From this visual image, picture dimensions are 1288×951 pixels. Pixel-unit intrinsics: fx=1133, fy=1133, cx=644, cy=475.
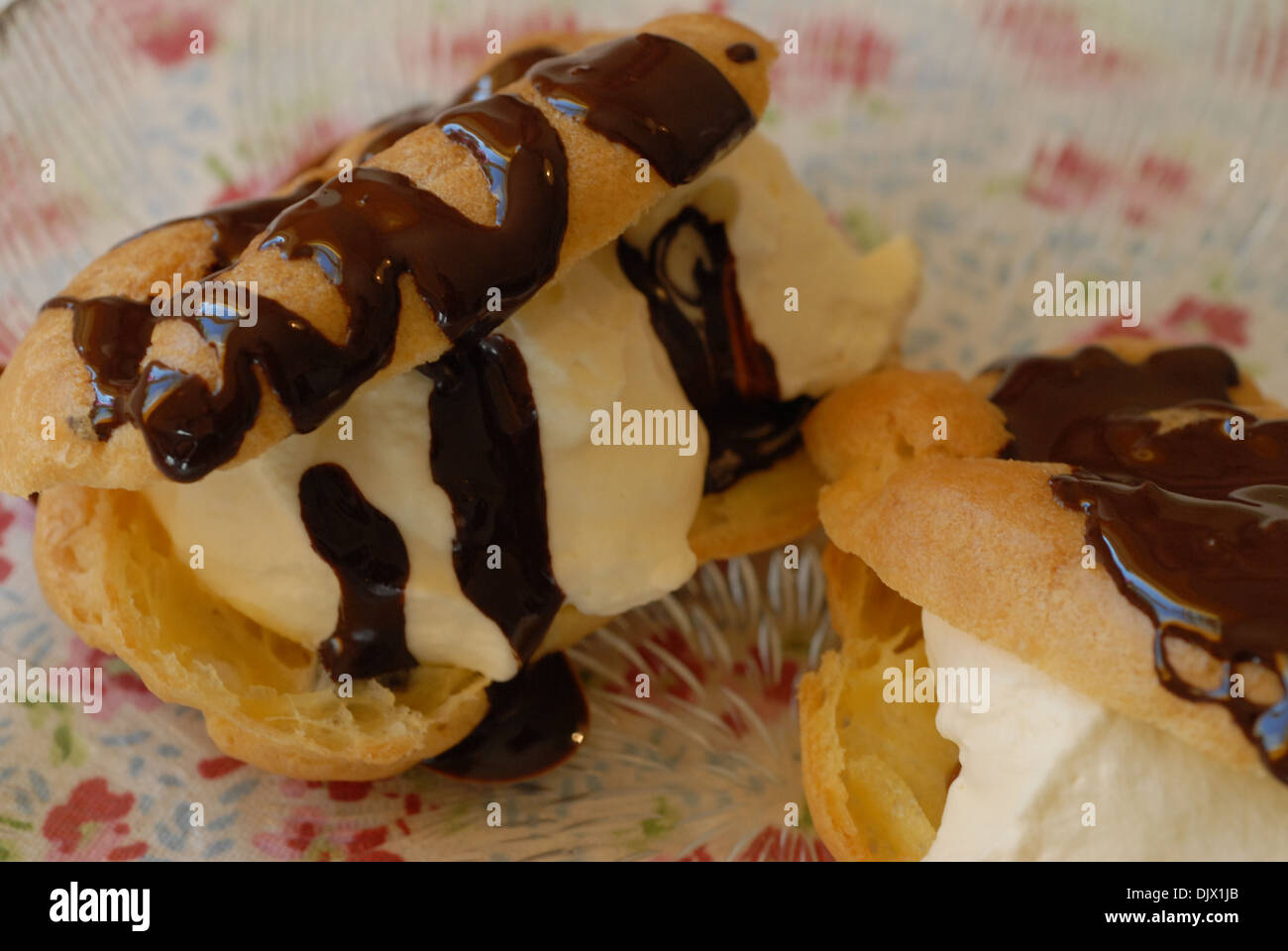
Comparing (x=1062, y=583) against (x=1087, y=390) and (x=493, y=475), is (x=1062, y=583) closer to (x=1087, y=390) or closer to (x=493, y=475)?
(x=1087, y=390)

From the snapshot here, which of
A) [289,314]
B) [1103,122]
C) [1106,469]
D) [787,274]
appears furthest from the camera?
[1103,122]

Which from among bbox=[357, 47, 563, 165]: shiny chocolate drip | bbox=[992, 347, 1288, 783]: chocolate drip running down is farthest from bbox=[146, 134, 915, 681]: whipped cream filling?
bbox=[992, 347, 1288, 783]: chocolate drip running down

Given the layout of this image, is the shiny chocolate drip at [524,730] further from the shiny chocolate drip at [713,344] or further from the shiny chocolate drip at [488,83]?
the shiny chocolate drip at [488,83]

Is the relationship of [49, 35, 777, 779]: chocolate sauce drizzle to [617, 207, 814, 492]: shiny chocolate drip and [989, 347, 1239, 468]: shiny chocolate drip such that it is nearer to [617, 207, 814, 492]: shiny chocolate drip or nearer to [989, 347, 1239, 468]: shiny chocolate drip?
[617, 207, 814, 492]: shiny chocolate drip

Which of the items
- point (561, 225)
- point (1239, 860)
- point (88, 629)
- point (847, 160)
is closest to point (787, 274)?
point (561, 225)

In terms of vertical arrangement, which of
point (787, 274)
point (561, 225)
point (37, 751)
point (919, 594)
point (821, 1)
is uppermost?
point (821, 1)
